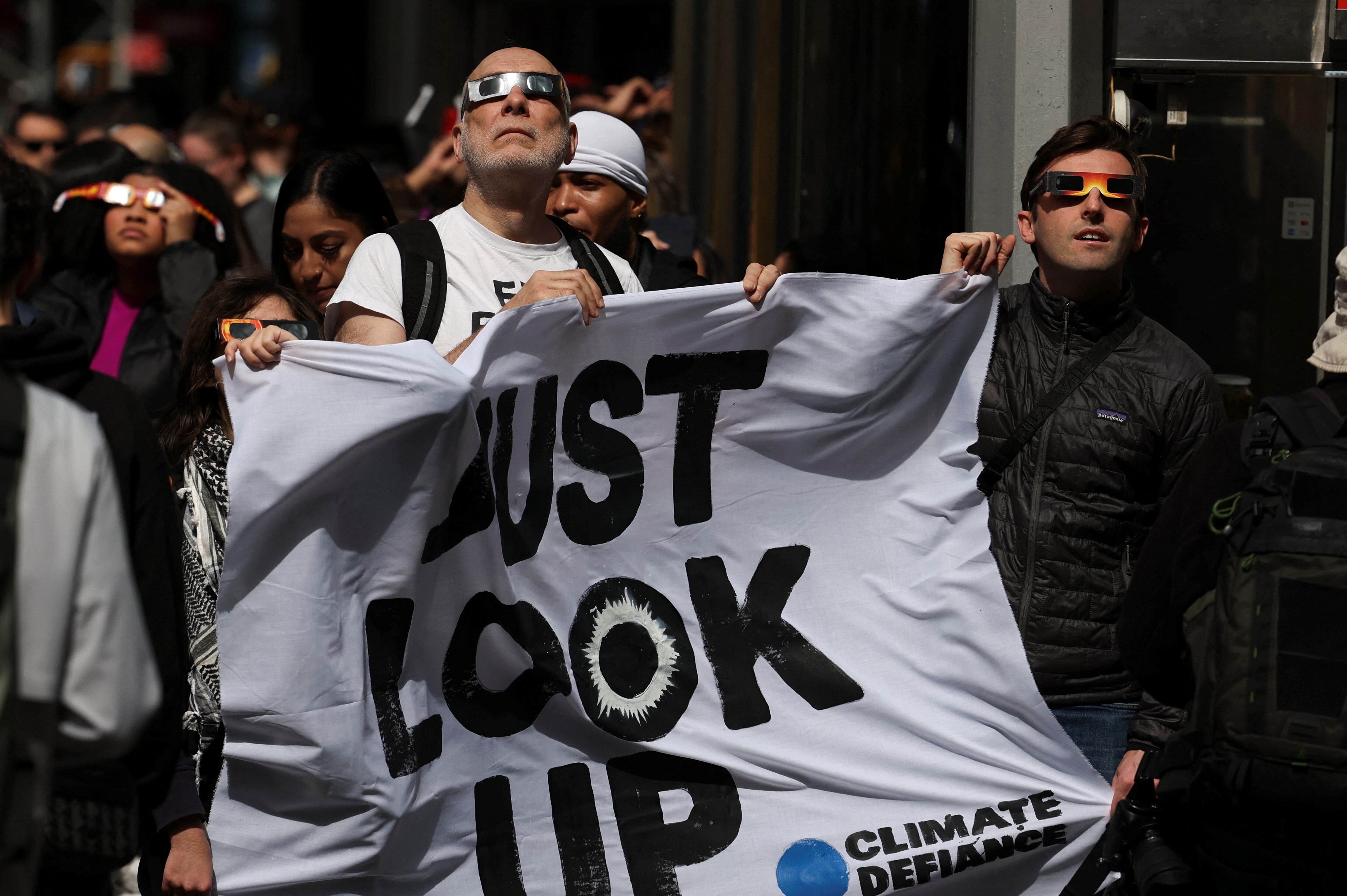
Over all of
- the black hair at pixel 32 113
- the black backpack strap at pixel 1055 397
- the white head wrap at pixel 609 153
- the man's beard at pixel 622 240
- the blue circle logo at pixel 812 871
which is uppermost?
the black hair at pixel 32 113

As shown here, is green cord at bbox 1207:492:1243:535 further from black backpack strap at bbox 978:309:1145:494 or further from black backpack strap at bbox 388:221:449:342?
black backpack strap at bbox 388:221:449:342

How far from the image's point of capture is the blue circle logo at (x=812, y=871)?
3.54 m

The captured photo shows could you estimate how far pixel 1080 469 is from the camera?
3643 millimetres

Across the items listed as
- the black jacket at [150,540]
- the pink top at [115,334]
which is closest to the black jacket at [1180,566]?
the black jacket at [150,540]

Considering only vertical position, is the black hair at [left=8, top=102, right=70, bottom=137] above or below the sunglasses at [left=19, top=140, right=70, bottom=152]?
A: above

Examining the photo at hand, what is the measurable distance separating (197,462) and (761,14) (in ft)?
19.4

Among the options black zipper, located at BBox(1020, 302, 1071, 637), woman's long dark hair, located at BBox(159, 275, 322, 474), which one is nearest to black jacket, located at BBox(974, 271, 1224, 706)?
black zipper, located at BBox(1020, 302, 1071, 637)

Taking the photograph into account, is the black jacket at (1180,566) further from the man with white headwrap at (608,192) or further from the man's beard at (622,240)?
the man's beard at (622,240)

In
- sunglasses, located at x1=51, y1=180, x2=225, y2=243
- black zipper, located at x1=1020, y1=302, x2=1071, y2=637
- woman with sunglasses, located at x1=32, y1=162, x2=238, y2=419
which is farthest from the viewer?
sunglasses, located at x1=51, y1=180, x2=225, y2=243

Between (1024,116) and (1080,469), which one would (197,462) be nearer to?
(1080,469)

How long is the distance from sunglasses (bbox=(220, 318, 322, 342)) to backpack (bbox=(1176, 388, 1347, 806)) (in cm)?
189

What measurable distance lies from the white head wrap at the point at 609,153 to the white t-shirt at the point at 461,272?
3.77 ft

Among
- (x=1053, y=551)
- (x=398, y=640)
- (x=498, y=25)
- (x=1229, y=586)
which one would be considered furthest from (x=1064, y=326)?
(x=498, y=25)

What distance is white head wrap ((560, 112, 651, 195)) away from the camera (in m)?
4.99
